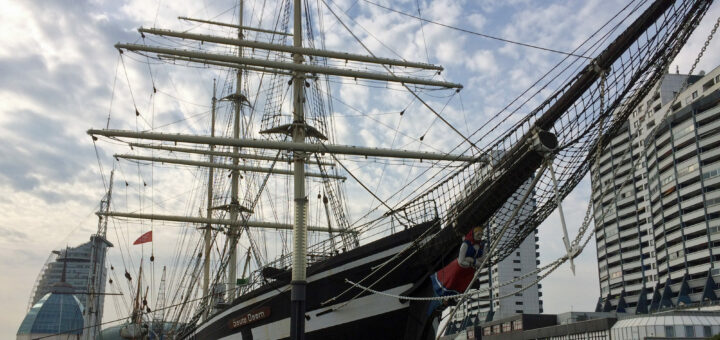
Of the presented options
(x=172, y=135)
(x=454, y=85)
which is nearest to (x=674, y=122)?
(x=454, y=85)

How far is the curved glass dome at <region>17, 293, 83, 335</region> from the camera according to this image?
128750 mm

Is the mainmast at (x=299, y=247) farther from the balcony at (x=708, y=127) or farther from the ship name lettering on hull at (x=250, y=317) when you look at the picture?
the balcony at (x=708, y=127)

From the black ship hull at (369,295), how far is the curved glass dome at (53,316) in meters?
126

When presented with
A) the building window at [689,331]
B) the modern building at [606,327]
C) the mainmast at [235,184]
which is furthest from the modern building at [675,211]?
the mainmast at [235,184]

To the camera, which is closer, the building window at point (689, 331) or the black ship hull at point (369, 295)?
the black ship hull at point (369, 295)

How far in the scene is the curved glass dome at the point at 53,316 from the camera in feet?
422

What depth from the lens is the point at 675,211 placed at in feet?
234

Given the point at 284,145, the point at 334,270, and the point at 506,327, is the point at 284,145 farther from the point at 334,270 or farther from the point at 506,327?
the point at 506,327

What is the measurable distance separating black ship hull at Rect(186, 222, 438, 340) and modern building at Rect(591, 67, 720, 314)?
164 ft

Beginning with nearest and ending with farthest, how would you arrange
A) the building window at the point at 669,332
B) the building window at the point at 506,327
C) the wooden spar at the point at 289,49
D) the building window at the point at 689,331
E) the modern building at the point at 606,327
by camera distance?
1. the wooden spar at the point at 289,49
2. the building window at the point at 689,331
3. the building window at the point at 669,332
4. the modern building at the point at 606,327
5. the building window at the point at 506,327

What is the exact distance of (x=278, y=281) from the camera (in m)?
16.2

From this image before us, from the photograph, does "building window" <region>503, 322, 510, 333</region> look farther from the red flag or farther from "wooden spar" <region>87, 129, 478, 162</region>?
"wooden spar" <region>87, 129, 478, 162</region>

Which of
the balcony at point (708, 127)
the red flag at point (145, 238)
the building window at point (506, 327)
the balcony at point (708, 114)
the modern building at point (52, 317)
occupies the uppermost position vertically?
the balcony at point (708, 114)

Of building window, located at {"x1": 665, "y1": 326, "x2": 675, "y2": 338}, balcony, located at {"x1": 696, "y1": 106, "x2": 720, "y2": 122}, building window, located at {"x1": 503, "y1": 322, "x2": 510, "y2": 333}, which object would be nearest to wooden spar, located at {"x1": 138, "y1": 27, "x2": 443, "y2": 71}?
building window, located at {"x1": 665, "y1": 326, "x2": 675, "y2": 338}
